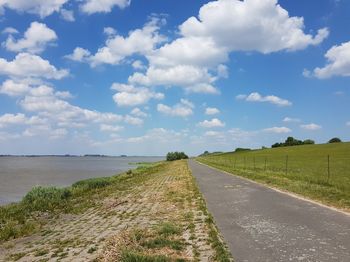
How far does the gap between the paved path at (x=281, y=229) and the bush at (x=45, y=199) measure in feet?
28.6

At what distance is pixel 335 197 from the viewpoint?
15.6 m

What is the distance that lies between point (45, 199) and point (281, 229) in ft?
49.9

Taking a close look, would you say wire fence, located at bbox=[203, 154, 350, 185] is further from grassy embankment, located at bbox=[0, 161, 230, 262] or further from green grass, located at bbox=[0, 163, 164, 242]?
green grass, located at bbox=[0, 163, 164, 242]

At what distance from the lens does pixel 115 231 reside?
11.5 m

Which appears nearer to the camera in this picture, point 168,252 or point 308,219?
point 168,252

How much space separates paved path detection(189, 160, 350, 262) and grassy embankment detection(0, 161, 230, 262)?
52 cm

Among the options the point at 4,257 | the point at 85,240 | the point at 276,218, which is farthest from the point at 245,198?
the point at 4,257

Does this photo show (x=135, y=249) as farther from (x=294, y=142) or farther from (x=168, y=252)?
(x=294, y=142)

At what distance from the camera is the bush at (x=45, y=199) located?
19677mm

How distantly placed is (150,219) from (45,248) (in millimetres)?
3898

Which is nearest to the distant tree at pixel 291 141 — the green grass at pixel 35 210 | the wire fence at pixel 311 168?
the wire fence at pixel 311 168

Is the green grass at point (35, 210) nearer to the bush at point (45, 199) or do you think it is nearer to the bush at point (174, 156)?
the bush at point (45, 199)

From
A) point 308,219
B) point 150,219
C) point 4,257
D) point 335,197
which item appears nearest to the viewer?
point 4,257

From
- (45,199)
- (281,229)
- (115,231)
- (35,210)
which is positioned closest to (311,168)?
(45,199)
